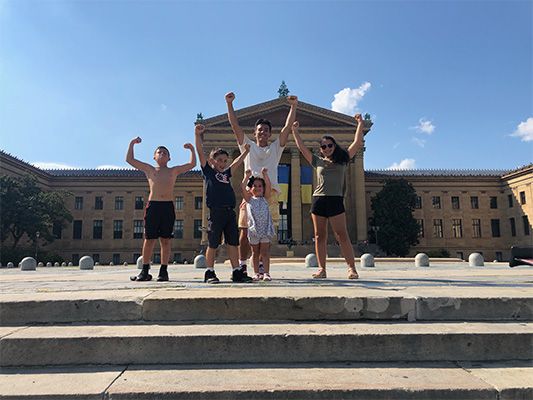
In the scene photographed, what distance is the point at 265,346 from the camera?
9.27ft

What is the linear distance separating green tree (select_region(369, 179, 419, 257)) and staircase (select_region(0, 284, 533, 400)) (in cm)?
4066

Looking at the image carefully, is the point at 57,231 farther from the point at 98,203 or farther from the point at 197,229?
the point at 197,229

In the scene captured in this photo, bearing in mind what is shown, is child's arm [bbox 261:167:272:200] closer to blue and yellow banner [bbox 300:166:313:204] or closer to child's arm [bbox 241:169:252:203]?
child's arm [bbox 241:169:252:203]

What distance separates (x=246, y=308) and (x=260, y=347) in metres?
0.51

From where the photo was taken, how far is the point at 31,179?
37.8m

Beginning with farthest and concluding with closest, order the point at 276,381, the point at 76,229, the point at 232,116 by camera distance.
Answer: the point at 76,229 → the point at 232,116 → the point at 276,381

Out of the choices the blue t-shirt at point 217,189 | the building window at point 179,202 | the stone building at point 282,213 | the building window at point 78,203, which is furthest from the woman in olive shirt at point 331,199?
the building window at point 78,203

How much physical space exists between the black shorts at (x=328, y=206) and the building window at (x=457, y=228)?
50077mm

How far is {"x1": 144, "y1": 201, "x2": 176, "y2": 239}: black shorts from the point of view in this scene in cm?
574

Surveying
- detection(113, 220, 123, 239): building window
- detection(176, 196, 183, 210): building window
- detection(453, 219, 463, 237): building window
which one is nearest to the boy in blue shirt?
detection(176, 196, 183, 210): building window

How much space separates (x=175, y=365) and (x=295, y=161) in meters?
39.6

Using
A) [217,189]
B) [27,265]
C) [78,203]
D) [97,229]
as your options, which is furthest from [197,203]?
[217,189]

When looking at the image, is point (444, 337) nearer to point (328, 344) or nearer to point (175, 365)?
point (328, 344)

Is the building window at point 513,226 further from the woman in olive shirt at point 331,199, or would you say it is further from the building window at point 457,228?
the woman in olive shirt at point 331,199
